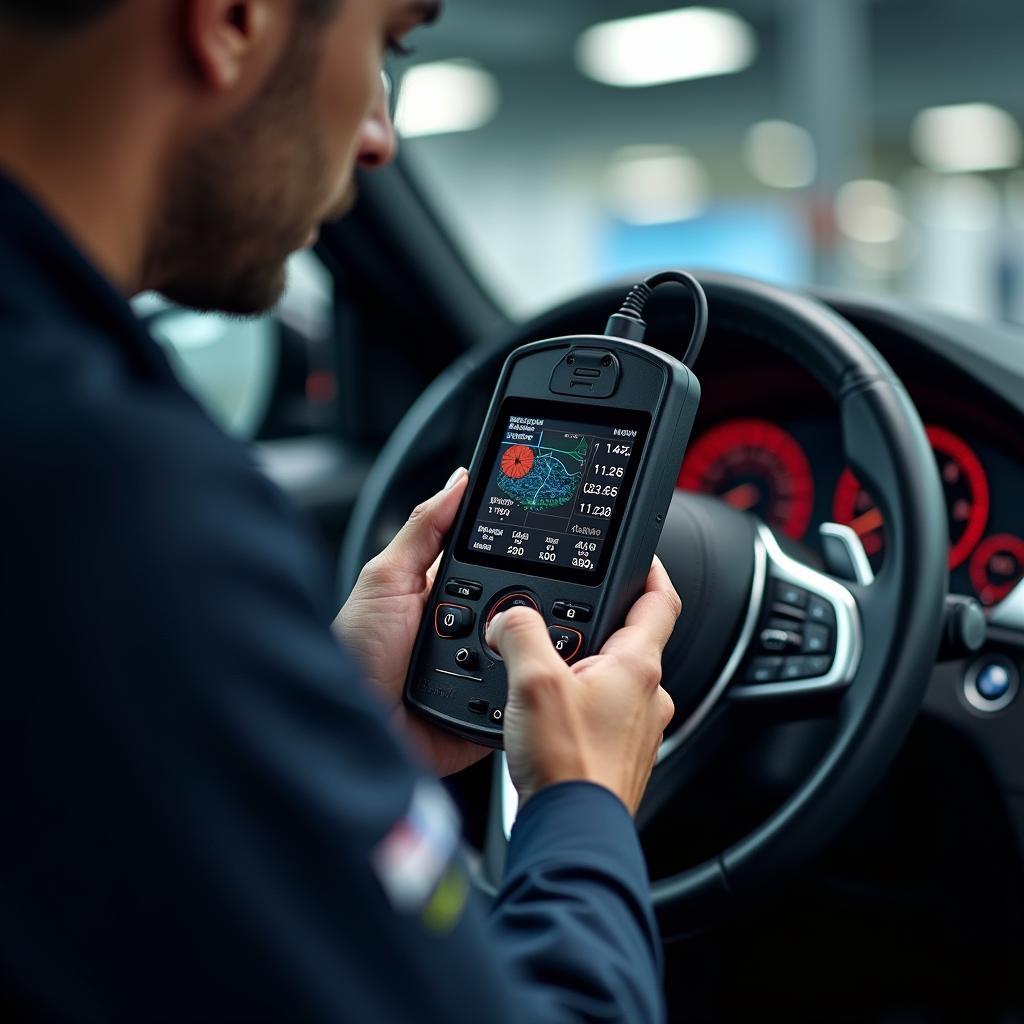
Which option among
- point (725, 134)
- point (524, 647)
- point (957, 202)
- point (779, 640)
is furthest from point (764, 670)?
point (957, 202)

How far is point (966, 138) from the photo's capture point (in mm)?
13148

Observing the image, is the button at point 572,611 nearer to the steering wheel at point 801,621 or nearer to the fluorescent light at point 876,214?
the steering wheel at point 801,621

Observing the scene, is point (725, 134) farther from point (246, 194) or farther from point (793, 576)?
point (246, 194)

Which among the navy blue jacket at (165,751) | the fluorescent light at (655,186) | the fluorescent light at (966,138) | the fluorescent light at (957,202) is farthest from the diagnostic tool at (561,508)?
the fluorescent light at (957,202)

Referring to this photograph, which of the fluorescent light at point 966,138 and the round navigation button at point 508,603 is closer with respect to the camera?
the round navigation button at point 508,603

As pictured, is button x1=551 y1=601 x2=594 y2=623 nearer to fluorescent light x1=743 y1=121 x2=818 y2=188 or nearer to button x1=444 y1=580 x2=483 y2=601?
button x1=444 y1=580 x2=483 y2=601

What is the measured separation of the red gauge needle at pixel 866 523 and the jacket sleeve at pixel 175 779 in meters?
0.76

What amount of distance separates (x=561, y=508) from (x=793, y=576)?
202 mm

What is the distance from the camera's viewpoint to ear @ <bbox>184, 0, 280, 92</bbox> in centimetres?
48

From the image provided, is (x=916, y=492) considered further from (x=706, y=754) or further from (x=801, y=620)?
(x=706, y=754)

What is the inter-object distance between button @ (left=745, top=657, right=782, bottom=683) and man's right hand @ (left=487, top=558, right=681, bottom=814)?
0.23 metres

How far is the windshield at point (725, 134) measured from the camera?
8.55 metres

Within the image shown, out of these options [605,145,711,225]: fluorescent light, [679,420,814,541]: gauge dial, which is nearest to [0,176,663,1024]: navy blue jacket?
[679,420,814,541]: gauge dial

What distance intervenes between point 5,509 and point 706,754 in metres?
0.66
